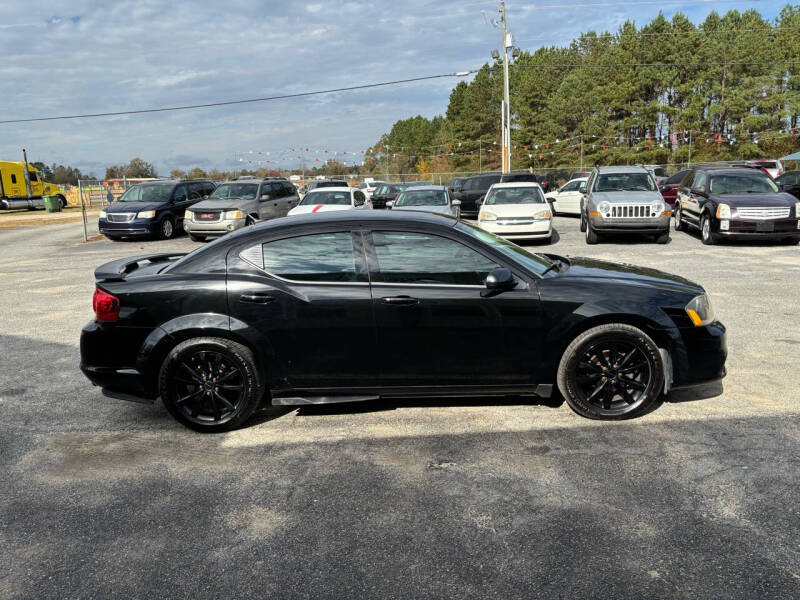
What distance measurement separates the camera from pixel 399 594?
2.73 meters

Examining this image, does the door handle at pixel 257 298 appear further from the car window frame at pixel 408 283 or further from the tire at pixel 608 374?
the tire at pixel 608 374

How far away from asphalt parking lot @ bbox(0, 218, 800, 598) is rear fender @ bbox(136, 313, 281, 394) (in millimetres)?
497

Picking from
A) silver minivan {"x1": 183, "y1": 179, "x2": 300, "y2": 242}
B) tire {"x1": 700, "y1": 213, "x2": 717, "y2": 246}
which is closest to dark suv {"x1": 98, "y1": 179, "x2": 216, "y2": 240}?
silver minivan {"x1": 183, "y1": 179, "x2": 300, "y2": 242}

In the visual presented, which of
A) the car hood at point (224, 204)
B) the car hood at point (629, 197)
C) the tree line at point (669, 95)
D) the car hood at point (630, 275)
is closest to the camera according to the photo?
the car hood at point (630, 275)

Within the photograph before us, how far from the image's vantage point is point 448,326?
446 centimetres

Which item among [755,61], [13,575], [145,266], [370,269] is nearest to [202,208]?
[145,266]

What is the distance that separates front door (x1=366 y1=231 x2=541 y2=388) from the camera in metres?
4.46

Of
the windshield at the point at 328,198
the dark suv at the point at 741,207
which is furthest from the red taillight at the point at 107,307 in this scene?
the windshield at the point at 328,198

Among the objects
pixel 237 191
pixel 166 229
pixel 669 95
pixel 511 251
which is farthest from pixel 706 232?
pixel 669 95

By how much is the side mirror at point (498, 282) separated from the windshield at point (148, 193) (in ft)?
59.5

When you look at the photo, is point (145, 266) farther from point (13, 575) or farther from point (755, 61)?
point (755, 61)

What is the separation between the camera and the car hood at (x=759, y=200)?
548 inches

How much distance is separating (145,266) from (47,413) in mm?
1395

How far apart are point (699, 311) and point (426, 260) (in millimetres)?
2004
